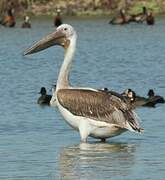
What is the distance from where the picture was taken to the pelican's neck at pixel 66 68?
41.5ft

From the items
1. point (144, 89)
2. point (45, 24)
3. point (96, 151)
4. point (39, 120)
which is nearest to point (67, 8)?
point (45, 24)

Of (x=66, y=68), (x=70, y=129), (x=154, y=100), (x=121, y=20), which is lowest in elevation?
(x=121, y=20)

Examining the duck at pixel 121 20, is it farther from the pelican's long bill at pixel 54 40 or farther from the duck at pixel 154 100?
the pelican's long bill at pixel 54 40

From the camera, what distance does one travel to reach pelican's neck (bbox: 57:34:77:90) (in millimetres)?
12641

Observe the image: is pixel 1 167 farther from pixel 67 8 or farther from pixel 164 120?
pixel 67 8

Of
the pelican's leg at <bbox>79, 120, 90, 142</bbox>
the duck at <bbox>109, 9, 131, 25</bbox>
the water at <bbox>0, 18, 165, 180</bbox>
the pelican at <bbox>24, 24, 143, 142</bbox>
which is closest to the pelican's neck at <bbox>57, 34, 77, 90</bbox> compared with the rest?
the pelican at <bbox>24, 24, 143, 142</bbox>

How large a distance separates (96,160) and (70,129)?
303 centimetres

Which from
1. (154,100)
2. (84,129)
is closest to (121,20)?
(154,100)

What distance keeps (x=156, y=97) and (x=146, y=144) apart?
5.32 meters

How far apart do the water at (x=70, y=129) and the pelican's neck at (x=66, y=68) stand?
679 mm

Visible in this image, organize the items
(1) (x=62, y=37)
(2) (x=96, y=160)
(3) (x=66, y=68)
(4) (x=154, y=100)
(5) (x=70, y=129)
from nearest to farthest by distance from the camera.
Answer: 1. (2) (x=96, y=160)
2. (3) (x=66, y=68)
3. (1) (x=62, y=37)
4. (5) (x=70, y=129)
5. (4) (x=154, y=100)

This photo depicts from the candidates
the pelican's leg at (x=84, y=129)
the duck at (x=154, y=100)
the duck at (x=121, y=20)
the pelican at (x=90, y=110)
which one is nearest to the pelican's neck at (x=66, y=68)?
the pelican at (x=90, y=110)

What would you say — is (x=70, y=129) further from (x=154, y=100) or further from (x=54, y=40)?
(x=154, y=100)

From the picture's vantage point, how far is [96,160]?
36.6ft
